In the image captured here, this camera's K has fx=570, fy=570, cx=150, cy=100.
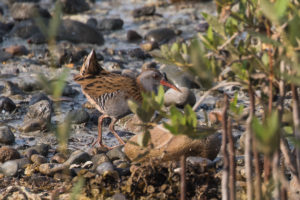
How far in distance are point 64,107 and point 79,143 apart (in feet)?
4.24

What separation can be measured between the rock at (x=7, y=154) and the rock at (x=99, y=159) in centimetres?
81

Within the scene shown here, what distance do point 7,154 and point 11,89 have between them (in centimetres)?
232

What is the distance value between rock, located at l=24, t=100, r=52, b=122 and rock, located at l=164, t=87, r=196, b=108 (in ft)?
4.97

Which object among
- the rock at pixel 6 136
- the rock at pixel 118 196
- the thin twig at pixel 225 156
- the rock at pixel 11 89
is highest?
the rock at pixel 11 89

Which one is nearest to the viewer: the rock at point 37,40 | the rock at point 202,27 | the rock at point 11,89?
the rock at point 11,89

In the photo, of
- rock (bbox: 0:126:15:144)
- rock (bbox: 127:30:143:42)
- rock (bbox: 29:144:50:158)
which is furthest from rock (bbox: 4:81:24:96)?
rock (bbox: 127:30:143:42)

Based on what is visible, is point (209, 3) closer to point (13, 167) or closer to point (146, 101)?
point (13, 167)

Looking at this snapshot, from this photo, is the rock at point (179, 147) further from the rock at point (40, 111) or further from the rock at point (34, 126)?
the rock at point (40, 111)

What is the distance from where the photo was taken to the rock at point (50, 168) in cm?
526

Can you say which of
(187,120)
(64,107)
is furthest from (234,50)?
(64,107)

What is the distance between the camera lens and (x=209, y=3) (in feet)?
43.6

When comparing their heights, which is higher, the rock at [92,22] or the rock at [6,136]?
the rock at [92,22]

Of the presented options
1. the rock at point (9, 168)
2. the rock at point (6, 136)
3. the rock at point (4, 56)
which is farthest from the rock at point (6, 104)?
the rock at point (4, 56)

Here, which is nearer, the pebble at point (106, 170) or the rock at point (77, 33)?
the pebble at point (106, 170)
